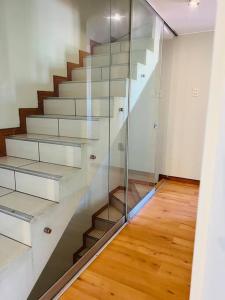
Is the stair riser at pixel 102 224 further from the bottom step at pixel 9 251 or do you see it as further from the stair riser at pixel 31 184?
the bottom step at pixel 9 251

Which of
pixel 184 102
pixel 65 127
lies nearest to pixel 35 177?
pixel 65 127

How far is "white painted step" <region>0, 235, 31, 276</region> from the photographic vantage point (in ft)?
3.78

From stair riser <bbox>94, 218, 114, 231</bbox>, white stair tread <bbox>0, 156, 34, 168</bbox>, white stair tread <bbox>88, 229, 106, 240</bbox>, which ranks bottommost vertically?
white stair tread <bbox>88, 229, 106, 240</bbox>

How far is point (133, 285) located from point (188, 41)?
321 centimetres

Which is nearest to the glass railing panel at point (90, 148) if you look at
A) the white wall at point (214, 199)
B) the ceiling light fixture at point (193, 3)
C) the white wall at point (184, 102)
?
the ceiling light fixture at point (193, 3)

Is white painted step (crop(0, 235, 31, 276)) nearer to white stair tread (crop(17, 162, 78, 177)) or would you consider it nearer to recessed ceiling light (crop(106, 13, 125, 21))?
white stair tread (crop(17, 162, 78, 177))

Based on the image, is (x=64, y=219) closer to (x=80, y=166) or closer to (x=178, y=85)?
(x=80, y=166)

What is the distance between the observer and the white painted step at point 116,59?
7.78 feet

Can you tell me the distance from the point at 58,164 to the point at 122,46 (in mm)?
1430

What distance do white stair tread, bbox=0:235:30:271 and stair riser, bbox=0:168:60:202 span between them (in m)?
0.35

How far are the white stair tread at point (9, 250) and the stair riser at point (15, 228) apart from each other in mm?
29

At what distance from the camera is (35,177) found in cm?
161

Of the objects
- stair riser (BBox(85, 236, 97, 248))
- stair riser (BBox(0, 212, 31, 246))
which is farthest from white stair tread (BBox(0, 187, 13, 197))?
stair riser (BBox(85, 236, 97, 248))

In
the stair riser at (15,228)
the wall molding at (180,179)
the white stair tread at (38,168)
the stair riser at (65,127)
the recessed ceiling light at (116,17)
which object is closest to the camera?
the stair riser at (15,228)
